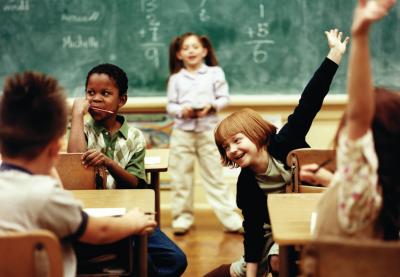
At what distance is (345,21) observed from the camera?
4.82 m

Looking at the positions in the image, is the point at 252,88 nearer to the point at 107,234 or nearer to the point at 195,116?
the point at 195,116

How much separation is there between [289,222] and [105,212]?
25.4 inches

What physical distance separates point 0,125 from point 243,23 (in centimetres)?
330

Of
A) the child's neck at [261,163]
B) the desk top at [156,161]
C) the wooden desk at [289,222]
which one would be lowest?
the wooden desk at [289,222]

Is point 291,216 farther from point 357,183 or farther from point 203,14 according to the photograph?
point 203,14

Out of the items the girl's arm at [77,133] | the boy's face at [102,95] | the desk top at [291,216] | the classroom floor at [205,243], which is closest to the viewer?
the desk top at [291,216]

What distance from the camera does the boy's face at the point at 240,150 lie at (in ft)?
9.05

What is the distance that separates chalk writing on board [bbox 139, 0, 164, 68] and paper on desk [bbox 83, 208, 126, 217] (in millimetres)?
2618

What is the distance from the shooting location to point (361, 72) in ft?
5.35

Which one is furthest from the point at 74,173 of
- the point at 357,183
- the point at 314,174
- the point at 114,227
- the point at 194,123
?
the point at 194,123

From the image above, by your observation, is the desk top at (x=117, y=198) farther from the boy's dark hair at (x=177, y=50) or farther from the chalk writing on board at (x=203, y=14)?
the chalk writing on board at (x=203, y=14)

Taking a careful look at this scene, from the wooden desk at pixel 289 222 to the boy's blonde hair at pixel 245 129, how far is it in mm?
374

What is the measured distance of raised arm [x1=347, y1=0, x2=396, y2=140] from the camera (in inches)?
62.9

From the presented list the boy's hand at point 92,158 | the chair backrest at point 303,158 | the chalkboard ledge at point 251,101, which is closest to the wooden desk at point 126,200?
the boy's hand at point 92,158
